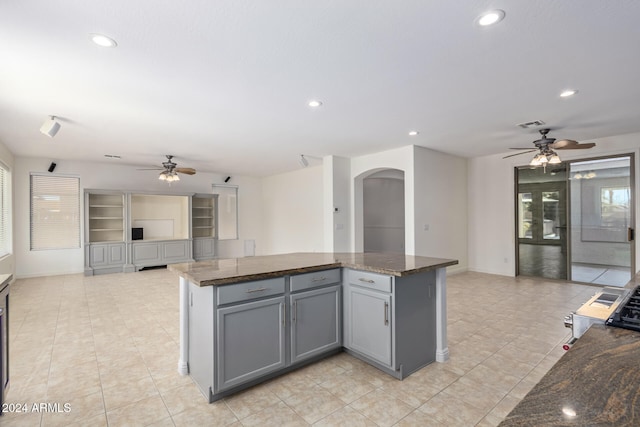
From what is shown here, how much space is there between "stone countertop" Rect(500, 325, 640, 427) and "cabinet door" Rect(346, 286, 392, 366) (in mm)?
1486

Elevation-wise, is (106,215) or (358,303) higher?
(106,215)

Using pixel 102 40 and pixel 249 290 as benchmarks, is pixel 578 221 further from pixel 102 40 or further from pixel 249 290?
pixel 102 40

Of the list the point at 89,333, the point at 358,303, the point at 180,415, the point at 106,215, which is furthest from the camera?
the point at 106,215

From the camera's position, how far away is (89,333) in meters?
3.50

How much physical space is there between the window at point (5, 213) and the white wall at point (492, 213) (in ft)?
29.6

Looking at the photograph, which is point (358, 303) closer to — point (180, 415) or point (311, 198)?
point (180, 415)

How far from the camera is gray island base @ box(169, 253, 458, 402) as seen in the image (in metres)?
2.18

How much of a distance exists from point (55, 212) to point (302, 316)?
7.19m

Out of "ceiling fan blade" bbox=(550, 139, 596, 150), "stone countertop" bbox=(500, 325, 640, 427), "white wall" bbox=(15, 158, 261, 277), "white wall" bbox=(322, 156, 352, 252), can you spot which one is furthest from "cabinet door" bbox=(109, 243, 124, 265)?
"ceiling fan blade" bbox=(550, 139, 596, 150)

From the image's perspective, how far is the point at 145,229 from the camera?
318 inches

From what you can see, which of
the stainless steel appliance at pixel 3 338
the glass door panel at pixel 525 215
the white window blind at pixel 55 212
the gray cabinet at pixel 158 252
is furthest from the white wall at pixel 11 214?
the glass door panel at pixel 525 215

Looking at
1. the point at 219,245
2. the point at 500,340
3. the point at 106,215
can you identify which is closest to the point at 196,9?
the point at 500,340

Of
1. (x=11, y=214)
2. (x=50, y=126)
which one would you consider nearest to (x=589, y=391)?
(x=50, y=126)

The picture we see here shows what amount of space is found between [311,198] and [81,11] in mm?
6376
